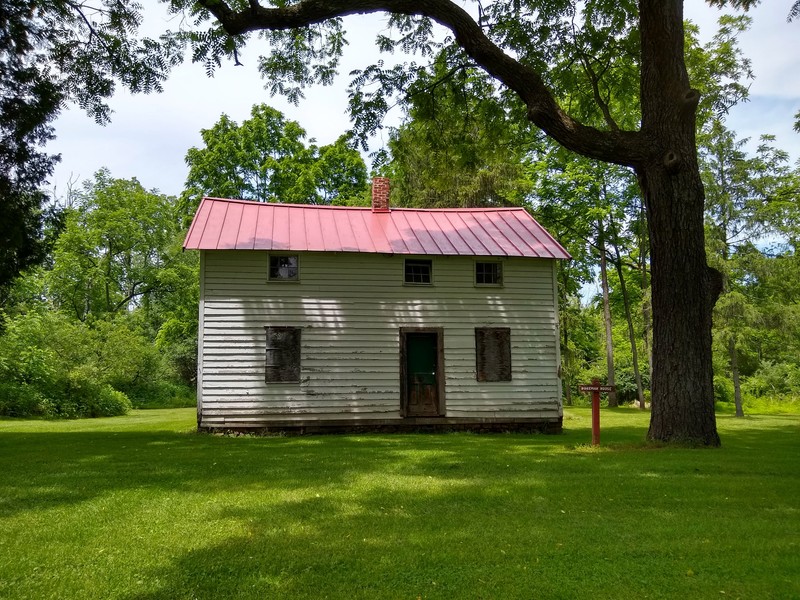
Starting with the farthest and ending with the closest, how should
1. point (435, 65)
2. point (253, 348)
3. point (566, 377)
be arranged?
point (566, 377), point (253, 348), point (435, 65)

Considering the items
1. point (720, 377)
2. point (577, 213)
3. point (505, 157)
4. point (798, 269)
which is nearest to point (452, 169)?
point (505, 157)

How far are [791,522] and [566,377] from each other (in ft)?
90.7

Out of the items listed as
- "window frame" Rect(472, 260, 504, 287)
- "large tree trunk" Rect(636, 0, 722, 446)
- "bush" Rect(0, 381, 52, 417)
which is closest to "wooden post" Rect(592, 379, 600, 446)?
"large tree trunk" Rect(636, 0, 722, 446)

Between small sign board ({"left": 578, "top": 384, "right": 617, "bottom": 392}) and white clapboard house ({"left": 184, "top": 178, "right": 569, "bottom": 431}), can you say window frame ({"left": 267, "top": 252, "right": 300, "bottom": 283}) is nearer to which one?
white clapboard house ({"left": 184, "top": 178, "right": 569, "bottom": 431})

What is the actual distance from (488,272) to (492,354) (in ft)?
7.46

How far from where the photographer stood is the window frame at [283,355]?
14805 mm

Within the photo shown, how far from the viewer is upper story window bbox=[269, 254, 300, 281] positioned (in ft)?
50.1

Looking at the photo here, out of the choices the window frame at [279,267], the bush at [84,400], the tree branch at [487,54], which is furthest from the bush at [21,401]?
the tree branch at [487,54]

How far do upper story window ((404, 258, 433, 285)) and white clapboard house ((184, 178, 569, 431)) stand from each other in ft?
0.09

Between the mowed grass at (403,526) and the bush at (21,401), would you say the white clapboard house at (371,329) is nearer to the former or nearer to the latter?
the mowed grass at (403,526)

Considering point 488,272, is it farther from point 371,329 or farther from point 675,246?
point 675,246

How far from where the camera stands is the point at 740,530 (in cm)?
485

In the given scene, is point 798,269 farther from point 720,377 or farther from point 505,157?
point 505,157

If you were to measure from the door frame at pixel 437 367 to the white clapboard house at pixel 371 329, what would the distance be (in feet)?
0.09
